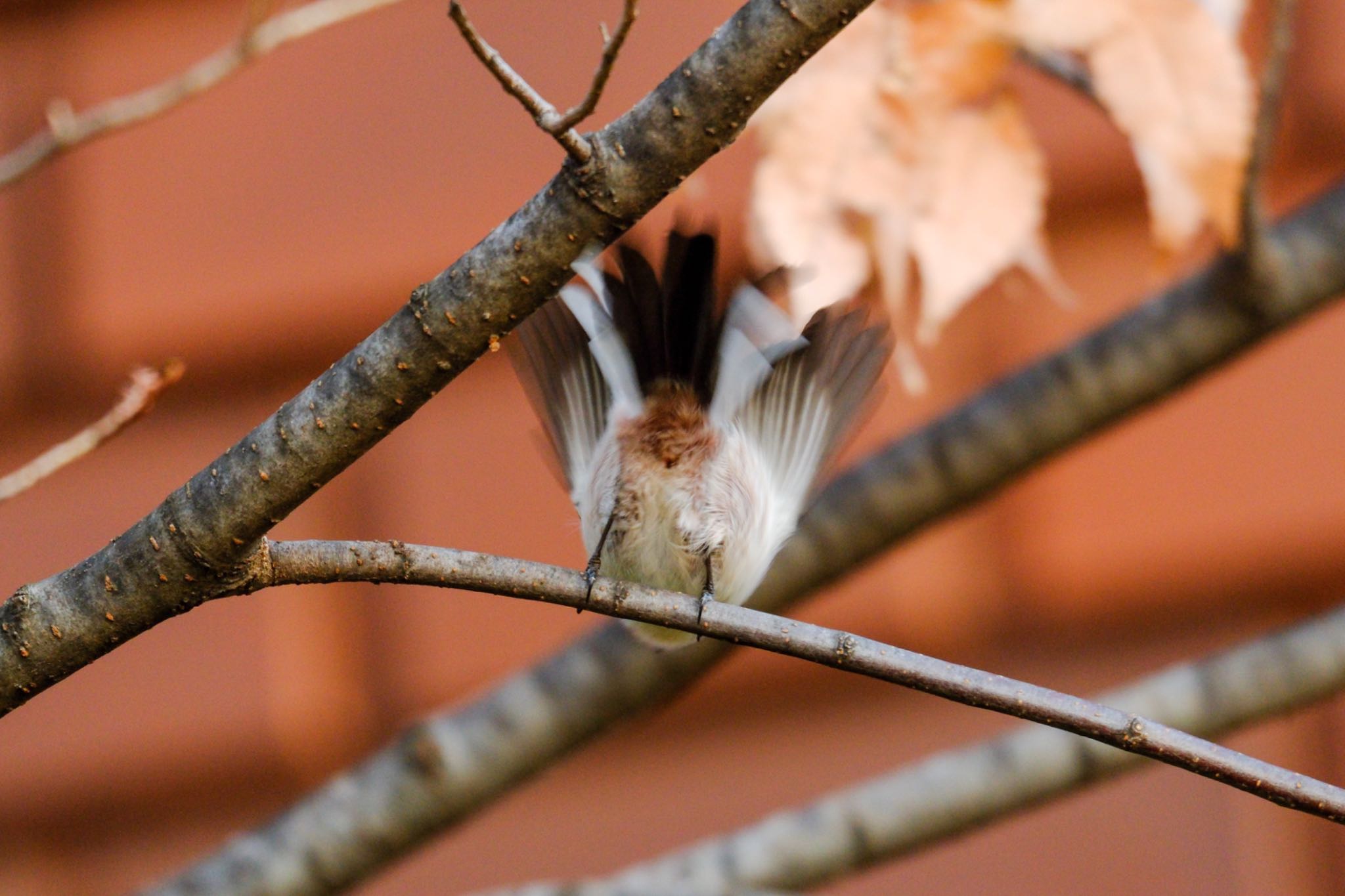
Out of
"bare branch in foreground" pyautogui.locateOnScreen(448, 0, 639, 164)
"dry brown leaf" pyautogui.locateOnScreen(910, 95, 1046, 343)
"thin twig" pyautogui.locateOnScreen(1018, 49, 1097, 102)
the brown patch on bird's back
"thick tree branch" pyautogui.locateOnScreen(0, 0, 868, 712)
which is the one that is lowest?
"thick tree branch" pyautogui.locateOnScreen(0, 0, 868, 712)

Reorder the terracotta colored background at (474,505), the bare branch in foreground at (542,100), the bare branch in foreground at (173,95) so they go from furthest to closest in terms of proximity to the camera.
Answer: the terracotta colored background at (474,505) → the bare branch in foreground at (173,95) → the bare branch in foreground at (542,100)

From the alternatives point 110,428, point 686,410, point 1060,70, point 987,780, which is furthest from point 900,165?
point 110,428

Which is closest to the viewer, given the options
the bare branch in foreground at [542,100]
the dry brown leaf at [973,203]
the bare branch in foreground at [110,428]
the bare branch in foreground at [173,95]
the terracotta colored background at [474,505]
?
the bare branch in foreground at [542,100]

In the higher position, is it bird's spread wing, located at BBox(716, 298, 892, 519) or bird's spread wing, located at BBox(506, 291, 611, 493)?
bird's spread wing, located at BBox(506, 291, 611, 493)

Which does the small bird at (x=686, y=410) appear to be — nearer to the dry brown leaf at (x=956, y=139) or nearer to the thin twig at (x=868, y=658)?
the dry brown leaf at (x=956, y=139)

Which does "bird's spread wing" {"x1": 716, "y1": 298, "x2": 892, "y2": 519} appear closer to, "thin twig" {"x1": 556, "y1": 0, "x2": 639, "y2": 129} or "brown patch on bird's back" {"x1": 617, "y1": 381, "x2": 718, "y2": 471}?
"brown patch on bird's back" {"x1": 617, "y1": 381, "x2": 718, "y2": 471}

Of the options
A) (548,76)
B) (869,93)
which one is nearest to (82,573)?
(869,93)

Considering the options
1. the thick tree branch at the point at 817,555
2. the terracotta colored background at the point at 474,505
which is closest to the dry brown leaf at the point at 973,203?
the thick tree branch at the point at 817,555

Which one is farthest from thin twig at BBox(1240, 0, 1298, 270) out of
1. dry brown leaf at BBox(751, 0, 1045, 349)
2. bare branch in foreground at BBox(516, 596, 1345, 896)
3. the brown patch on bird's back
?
the brown patch on bird's back
